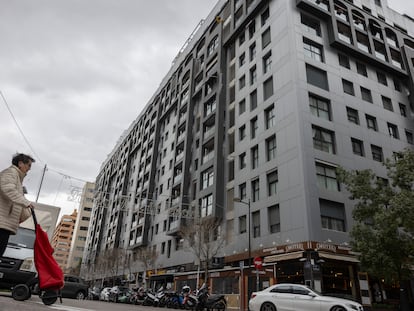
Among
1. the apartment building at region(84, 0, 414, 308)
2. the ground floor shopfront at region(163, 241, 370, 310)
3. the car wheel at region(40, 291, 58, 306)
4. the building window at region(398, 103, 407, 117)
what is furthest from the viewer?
the building window at region(398, 103, 407, 117)

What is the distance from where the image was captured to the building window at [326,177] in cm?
2336

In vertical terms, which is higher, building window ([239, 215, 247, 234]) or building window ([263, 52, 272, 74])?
building window ([263, 52, 272, 74])

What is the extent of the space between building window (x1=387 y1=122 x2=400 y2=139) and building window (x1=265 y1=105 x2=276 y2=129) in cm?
1125

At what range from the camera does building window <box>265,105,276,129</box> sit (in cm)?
2770

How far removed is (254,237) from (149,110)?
4328 cm

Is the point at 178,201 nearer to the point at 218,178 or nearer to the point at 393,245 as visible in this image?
the point at 218,178

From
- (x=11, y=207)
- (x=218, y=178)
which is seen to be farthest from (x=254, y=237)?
(x=11, y=207)

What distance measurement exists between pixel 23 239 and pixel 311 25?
29.4 meters

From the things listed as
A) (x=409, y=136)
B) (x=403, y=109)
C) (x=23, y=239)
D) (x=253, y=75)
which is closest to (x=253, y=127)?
(x=253, y=75)

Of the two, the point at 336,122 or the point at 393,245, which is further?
the point at 336,122

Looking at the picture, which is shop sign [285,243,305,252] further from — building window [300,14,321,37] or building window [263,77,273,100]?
building window [300,14,321,37]

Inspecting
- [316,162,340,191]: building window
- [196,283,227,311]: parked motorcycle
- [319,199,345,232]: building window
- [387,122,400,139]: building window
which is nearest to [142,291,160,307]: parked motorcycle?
[196,283,227,311]: parked motorcycle

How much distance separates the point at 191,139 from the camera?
138ft

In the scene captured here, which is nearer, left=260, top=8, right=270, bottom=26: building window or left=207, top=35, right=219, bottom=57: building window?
left=260, top=8, right=270, bottom=26: building window
